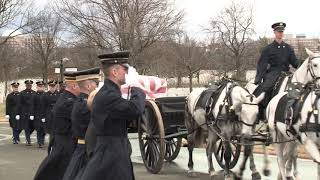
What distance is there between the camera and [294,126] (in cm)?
756

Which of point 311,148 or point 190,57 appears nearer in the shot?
point 311,148

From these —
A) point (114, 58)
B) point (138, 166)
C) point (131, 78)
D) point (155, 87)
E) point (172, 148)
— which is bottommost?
point (138, 166)

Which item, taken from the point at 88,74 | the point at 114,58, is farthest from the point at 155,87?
the point at 114,58

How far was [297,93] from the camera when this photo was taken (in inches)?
301

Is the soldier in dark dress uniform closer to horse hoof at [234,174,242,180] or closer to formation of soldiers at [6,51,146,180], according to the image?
formation of soldiers at [6,51,146,180]

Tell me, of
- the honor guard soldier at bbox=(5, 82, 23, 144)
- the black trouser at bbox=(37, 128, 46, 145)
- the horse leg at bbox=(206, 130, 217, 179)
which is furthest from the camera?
the honor guard soldier at bbox=(5, 82, 23, 144)

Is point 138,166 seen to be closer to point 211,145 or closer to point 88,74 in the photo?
point 211,145

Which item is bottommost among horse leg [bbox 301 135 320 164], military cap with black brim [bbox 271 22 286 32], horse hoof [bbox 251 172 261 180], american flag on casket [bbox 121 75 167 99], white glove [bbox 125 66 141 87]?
horse hoof [bbox 251 172 261 180]

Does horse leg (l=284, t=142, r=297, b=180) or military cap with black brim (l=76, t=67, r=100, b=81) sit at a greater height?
military cap with black brim (l=76, t=67, r=100, b=81)

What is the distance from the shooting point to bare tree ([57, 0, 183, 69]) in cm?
2523

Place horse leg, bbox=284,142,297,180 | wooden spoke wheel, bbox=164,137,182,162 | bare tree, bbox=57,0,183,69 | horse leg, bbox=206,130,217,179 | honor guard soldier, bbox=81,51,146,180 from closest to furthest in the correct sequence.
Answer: honor guard soldier, bbox=81,51,146,180
horse leg, bbox=284,142,297,180
horse leg, bbox=206,130,217,179
wooden spoke wheel, bbox=164,137,182,162
bare tree, bbox=57,0,183,69

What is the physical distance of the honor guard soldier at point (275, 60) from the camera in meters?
9.52

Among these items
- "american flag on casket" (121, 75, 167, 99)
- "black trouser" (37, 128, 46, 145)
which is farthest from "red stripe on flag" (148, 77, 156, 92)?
"black trouser" (37, 128, 46, 145)

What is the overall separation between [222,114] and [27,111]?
934cm
